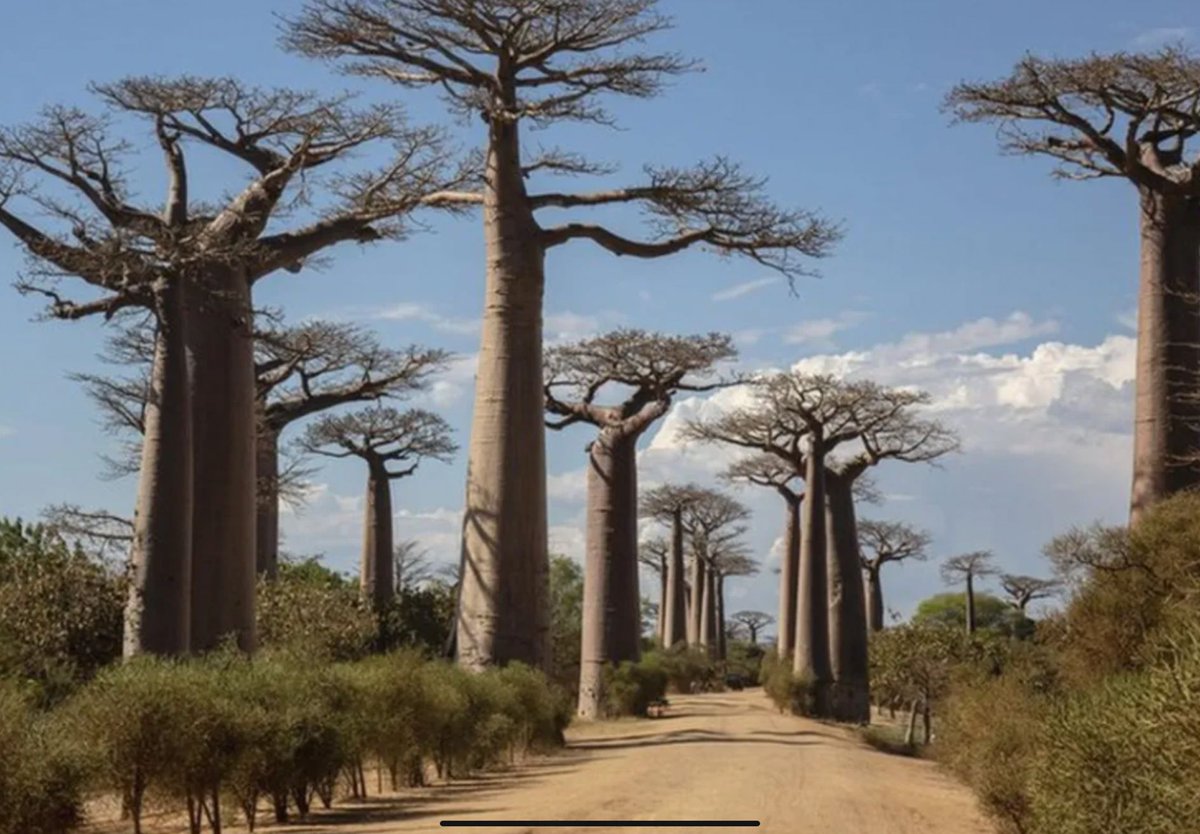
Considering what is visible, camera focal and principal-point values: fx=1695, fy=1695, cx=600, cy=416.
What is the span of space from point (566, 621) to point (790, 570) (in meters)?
6.49

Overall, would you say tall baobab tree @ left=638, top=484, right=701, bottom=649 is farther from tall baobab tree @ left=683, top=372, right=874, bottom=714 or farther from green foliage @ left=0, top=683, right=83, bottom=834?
green foliage @ left=0, top=683, right=83, bottom=834

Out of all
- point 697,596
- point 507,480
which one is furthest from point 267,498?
point 697,596

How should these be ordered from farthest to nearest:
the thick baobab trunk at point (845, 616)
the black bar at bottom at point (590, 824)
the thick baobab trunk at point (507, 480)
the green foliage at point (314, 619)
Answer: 1. the thick baobab trunk at point (845, 616)
2. the green foliage at point (314, 619)
3. the thick baobab trunk at point (507, 480)
4. the black bar at bottom at point (590, 824)

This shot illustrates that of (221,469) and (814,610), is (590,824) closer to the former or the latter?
(221,469)

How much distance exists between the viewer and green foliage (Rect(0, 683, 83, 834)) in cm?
684

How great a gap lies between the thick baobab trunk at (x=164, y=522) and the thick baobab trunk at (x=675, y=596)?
27.9m

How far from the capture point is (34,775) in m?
6.96

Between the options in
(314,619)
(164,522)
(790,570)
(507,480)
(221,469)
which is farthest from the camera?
(790,570)

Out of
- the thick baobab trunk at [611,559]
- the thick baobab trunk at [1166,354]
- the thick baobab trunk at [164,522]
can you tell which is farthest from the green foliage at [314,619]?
the thick baobab trunk at [1166,354]

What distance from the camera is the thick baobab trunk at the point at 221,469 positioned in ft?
45.4

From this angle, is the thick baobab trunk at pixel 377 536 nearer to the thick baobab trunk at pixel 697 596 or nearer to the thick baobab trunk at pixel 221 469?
the thick baobab trunk at pixel 221 469

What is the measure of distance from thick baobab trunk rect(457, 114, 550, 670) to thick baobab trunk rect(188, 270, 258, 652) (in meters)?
2.89

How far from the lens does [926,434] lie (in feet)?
96.8

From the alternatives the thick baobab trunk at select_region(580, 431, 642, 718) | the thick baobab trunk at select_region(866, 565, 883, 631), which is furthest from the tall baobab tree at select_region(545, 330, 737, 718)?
the thick baobab trunk at select_region(866, 565, 883, 631)
